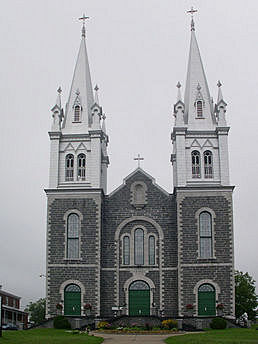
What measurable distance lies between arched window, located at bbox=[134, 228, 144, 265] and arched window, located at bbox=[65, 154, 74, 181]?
6875 mm

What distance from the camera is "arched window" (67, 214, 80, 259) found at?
45.3 metres

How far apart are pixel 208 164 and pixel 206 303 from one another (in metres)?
10.8

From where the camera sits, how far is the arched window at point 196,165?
46.9 metres

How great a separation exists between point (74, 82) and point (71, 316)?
19542 mm

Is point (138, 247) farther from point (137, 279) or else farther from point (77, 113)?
Result: point (77, 113)

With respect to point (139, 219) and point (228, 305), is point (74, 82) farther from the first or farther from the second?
point (228, 305)

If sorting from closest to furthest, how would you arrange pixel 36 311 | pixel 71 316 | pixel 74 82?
pixel 71 316, pixel 74 82, pixel 36 311

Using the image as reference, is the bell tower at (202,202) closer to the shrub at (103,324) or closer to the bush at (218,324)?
the bush at (218,324)

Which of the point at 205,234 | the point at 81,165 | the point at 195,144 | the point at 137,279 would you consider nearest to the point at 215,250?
the point at 205,234

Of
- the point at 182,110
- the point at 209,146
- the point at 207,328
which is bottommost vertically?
the point at 207,328

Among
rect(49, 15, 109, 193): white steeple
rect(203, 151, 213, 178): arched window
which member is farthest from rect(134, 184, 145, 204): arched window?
rect(203, 151, 213, 178): arched window

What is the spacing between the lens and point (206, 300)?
43562 mm

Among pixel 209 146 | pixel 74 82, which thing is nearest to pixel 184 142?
pixel 209 146

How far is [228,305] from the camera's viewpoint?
43.2 metres
